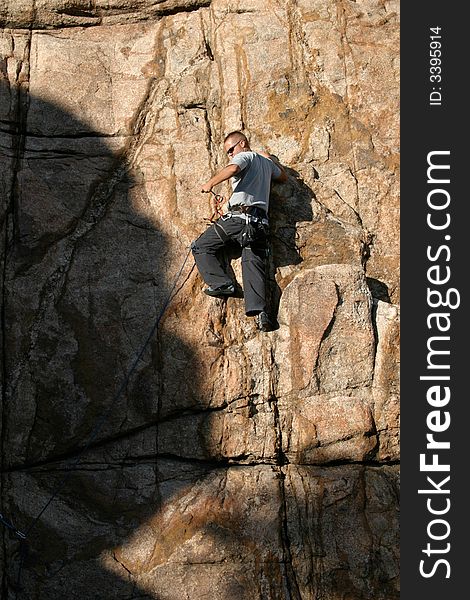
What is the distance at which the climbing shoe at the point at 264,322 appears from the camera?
8.86 meters

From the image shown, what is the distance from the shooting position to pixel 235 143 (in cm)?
920

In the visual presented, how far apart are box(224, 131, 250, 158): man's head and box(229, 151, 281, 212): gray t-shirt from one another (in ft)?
0.47

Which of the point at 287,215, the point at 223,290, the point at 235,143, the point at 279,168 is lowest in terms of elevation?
the point at 223,290

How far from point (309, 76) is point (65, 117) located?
8.47 ft

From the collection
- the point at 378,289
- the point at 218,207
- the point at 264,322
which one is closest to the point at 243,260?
the point at 264,322

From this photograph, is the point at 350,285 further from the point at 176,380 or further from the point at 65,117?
the point at 65,117

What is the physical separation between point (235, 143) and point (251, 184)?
0.48m

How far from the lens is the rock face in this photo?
27.9 feet

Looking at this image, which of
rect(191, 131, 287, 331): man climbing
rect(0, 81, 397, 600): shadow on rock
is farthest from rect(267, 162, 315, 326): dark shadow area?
rect(191, 131, 287, 331): man climbing

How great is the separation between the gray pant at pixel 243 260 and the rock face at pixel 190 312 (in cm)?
25

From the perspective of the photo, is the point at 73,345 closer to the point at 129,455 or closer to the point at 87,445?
the point at 87,445

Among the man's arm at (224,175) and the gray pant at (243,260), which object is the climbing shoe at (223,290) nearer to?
the gray pant at (243,260)

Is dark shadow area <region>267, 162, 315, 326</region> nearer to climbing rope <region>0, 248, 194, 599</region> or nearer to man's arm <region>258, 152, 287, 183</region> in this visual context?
man's arm <region>258, 152, 287, 183</region>

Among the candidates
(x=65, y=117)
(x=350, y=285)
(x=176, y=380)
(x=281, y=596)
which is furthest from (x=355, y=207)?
(x=281, y=596)
